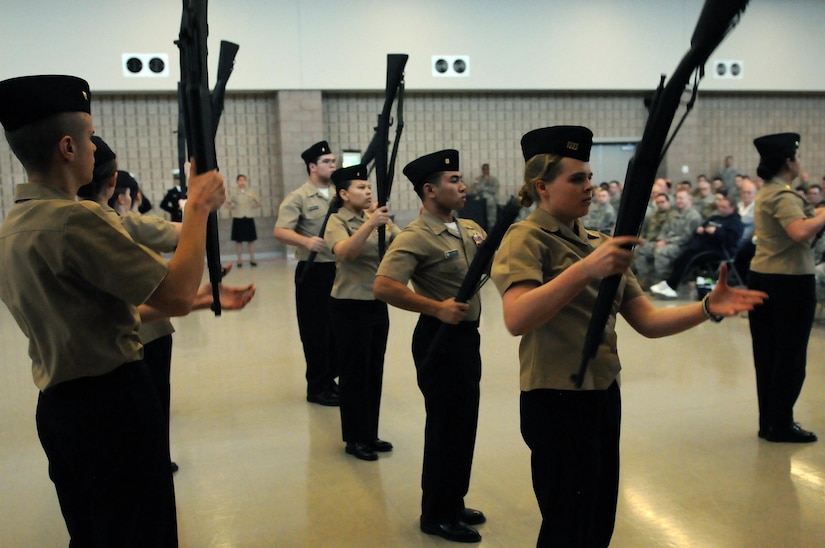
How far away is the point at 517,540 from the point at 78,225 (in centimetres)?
201

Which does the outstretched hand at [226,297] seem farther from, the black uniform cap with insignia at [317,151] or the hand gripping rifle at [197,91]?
the black uniform cap with insignia at [317,151]

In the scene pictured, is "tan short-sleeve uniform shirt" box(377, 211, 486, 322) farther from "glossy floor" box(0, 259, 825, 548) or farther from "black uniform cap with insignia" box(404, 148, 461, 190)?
"glossy floor" box(0, 259, 825, 548)

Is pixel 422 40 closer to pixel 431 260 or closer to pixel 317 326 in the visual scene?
pixel 317 326

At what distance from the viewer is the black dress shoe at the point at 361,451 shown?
3.70 m

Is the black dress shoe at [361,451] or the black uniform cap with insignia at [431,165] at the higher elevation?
the black uniform cap with insignia at [431,165]

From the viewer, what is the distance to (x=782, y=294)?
3.74m

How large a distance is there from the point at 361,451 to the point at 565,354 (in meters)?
2.00

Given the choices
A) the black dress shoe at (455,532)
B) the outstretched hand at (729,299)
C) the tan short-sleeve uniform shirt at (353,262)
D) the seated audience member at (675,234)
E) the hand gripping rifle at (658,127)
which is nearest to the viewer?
the hand gripping rifle at (658,127)

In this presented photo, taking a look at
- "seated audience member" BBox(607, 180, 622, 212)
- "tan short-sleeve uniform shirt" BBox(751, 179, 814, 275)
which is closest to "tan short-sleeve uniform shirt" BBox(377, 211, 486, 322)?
"tan short-sleeve uniform shirt" BBox(751, 179, 814, 275)

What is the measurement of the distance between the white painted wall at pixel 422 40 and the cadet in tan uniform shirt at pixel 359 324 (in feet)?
33.3

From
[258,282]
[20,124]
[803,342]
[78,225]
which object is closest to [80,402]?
[78,225]

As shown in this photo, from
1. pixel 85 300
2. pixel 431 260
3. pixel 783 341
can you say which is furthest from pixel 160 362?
pixel 783 341

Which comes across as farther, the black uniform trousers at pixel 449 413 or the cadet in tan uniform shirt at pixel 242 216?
the cadet in tan uniform shirt at pixel 242 216

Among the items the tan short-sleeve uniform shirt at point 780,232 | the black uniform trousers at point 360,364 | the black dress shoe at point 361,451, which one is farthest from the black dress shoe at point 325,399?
the tan short-sleeve uniform shirt at point 780,232
